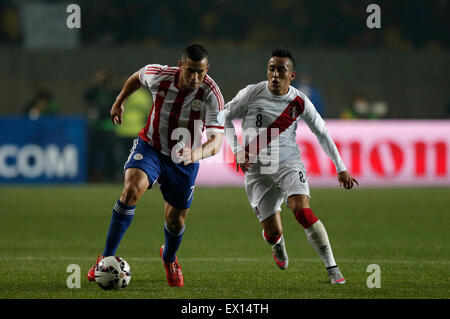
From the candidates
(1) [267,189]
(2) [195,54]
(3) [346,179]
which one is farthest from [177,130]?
(3) [346,179]

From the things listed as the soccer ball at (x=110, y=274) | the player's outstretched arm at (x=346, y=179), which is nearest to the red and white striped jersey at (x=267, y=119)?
the player's outstretched arm at (x=346, y=179)

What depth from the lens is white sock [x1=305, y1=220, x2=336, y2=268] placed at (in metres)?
6.08

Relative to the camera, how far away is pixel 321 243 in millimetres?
6109

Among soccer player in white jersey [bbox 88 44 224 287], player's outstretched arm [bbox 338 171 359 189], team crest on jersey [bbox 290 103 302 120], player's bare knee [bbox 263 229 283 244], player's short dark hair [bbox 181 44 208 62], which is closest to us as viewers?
player's short dark hair [bbox 181 44 208 62]

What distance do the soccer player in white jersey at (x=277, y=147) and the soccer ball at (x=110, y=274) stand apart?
1.33 m

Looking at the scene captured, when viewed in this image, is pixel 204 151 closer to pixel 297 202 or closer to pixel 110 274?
pixel 297 202

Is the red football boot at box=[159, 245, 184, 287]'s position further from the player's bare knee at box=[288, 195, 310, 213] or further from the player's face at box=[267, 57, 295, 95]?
the player's face at box=[267, 57, 295, 95]

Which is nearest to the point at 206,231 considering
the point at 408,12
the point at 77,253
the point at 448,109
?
the point at 77,253

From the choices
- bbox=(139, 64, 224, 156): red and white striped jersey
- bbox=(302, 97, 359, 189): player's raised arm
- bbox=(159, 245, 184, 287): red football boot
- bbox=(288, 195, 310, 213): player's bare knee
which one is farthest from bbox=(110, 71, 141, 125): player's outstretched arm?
bbox=(288, 195, 310, 213): player's bare knee

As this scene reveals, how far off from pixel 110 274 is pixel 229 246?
2987mm

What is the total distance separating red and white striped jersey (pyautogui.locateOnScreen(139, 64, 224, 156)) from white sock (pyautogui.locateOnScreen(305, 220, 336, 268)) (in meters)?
1.02

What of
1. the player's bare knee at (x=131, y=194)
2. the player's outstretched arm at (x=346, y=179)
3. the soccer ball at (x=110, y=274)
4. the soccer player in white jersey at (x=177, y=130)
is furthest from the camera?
the player's outstretched arm at (x=346, y=179)

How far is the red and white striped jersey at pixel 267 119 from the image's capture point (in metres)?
6.54

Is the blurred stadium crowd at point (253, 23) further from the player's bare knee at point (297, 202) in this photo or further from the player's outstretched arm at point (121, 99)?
the player's bare knee at point (297, 202)
